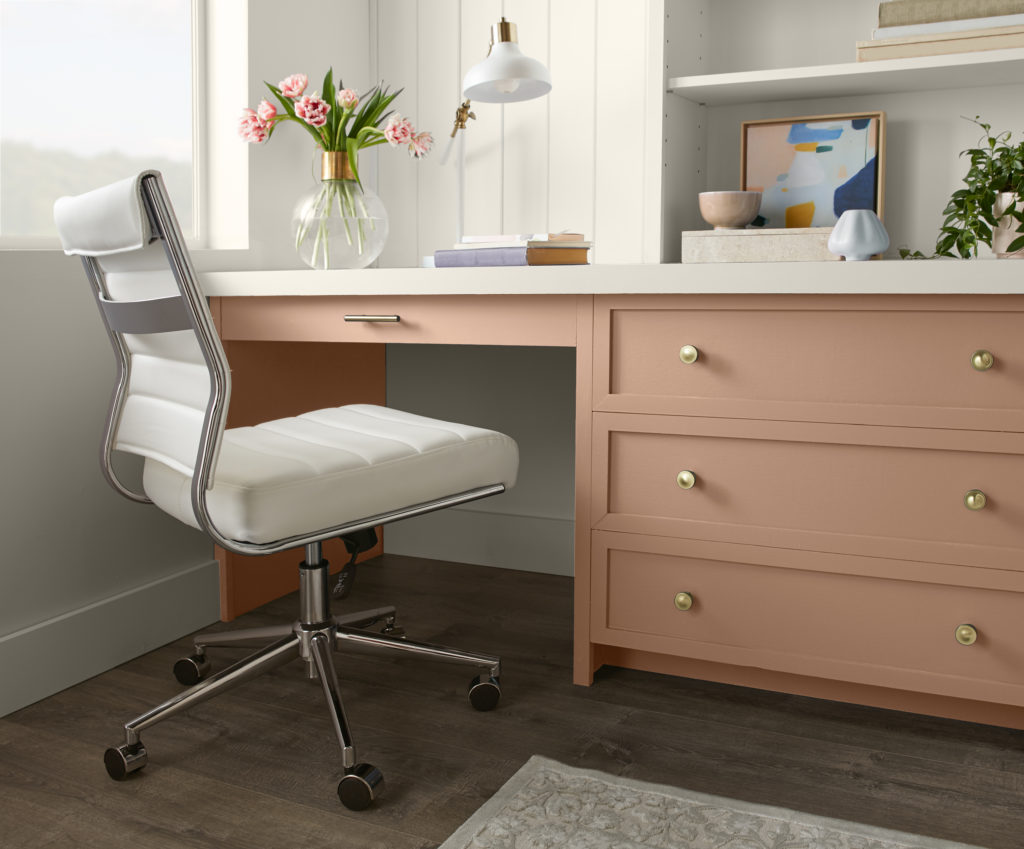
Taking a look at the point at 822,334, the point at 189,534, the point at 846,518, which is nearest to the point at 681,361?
the point at 822,334

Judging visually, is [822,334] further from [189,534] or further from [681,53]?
[189,534]

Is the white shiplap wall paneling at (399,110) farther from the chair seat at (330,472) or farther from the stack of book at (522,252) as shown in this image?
the chair seat at (330,472)

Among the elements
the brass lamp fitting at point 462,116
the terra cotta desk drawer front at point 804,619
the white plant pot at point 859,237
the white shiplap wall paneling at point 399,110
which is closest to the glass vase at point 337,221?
the brass lamp fitting at point 462,116

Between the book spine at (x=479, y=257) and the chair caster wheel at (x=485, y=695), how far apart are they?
30.2 inches

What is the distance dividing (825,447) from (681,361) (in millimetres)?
277

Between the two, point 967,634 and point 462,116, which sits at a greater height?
point 462,116

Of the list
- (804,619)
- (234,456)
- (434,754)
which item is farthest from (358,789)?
(804,619)

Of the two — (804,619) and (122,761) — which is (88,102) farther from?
(804,619)

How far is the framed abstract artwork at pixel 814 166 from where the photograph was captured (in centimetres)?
205

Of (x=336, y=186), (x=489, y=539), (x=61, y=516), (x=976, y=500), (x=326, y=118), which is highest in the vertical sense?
(x=326, y=118)

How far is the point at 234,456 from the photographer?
152 cm

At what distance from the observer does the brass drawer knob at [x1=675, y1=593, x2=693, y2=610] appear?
175 cm

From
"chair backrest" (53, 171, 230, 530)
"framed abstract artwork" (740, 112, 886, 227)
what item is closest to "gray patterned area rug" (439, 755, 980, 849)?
"chair backrest" (53, 171, 230, 530)

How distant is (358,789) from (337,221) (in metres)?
1.27
